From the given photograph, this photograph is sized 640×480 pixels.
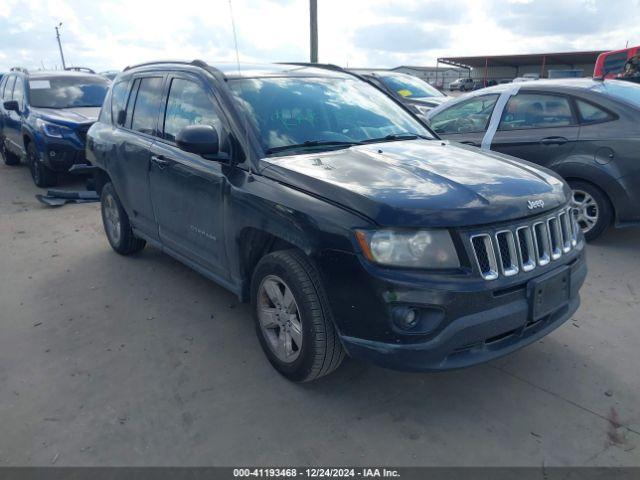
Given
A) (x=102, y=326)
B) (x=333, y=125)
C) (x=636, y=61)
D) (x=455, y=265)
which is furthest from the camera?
(x=636, y=61)

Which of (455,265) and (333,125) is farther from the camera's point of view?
(333,125)

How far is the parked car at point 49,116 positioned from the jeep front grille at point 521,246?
743 centimetres

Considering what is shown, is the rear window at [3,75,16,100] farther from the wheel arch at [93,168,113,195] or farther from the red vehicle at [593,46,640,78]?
the red vehicle at [593,46,640,78]

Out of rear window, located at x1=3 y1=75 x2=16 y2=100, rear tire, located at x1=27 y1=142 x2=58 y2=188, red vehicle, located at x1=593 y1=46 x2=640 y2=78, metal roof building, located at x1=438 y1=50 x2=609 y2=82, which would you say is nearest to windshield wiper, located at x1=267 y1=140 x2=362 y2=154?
rear tire, located at x1=27 y1=142 x2=58 y2=188

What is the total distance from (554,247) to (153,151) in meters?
3.02

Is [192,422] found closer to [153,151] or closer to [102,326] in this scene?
[102,326]

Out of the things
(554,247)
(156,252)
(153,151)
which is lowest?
(156,252)

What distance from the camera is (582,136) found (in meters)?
5.12

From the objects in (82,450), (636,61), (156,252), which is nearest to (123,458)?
(82,450)

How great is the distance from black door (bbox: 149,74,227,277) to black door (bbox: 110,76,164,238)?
169 mm

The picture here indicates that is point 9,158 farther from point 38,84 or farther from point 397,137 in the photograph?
point 397,137

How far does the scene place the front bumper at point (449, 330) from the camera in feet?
7.80

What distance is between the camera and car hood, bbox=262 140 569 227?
2.44 meters

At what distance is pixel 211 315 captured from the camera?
158 inches
